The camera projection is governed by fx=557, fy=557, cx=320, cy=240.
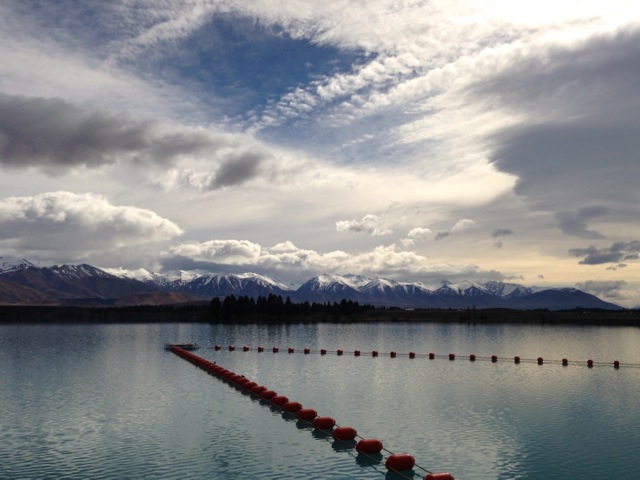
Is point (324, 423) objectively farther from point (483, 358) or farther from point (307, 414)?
point (483, 358)

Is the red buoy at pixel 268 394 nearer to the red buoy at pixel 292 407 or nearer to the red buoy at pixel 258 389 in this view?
the red buoy at pixel 258 389

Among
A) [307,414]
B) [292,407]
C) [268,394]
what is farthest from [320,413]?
[268,394]

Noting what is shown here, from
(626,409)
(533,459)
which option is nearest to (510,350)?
(626,409)

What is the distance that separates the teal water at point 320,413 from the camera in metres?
46.0

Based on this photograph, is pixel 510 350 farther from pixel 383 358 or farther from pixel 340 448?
pixel 340 448

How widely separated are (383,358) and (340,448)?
268ft

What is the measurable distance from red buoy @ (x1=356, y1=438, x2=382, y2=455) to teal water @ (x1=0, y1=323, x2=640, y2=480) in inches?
53.7

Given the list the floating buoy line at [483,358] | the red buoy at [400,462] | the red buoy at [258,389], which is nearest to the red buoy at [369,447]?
the red buoy at [400,462]

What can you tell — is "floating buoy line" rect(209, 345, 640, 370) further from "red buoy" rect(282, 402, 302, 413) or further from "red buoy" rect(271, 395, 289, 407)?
"red buoy" rect(282, 402, 302, 413)

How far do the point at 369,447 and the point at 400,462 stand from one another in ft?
15.1

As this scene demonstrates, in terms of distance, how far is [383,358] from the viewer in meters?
132

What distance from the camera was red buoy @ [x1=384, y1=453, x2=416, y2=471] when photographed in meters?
45.2

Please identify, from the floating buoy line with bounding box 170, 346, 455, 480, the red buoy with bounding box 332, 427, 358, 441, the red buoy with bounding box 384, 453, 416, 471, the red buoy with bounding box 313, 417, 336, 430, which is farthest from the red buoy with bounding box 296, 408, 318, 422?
the red buoy with bounding box 384, 453, 416, 471

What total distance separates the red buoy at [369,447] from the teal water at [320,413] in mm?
1363
